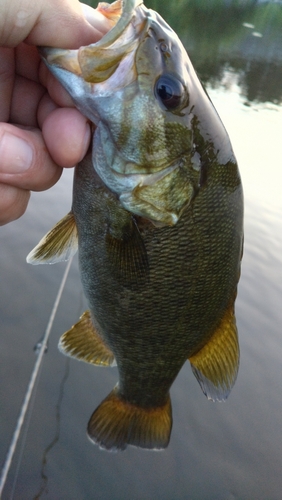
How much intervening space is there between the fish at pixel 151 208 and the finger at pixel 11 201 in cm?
17

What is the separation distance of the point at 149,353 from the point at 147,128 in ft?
3.69

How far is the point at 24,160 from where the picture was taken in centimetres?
150

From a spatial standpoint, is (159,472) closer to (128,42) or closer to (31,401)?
(31,401)

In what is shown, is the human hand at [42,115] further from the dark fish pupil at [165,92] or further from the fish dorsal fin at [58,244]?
the dark fish pupil at [165,92]

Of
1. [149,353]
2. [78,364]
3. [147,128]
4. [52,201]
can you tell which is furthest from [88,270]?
[52,201]

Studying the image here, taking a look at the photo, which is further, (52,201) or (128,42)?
(52,201)

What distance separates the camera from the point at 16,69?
70.1 inches

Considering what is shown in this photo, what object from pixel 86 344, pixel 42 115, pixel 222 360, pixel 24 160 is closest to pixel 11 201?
pixel 24 160

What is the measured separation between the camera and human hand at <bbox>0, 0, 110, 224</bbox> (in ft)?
4.63

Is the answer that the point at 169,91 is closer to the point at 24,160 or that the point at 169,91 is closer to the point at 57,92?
the point at 57,92

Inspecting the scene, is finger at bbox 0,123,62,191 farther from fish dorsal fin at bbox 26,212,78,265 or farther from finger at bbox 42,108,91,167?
fish dorsal fin at bbox 26,212,78,265

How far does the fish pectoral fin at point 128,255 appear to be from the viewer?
1640mm

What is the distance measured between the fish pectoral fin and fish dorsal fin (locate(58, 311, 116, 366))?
21.4 inches

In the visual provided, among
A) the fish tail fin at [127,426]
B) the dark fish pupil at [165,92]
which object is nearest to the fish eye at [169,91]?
the dark fish pupil at [165,92]
